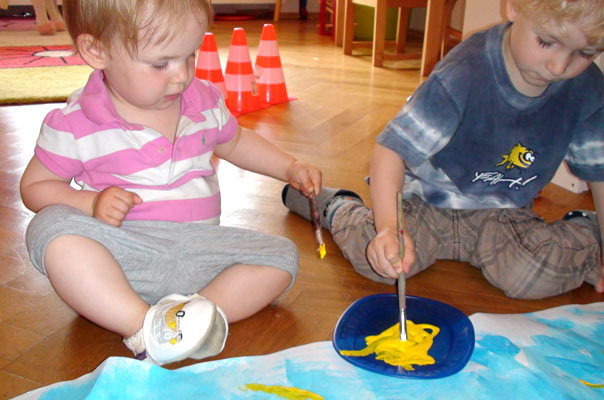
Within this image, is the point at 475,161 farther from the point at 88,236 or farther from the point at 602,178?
the point at 88,236

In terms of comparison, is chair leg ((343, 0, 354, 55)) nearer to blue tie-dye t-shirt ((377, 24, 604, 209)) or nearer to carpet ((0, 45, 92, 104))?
carpet ((0, 45, 92, 104))

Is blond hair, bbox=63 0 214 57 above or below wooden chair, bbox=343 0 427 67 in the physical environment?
above

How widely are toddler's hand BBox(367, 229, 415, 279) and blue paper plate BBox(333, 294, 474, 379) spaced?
7 cm

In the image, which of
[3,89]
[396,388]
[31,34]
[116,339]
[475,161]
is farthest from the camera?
[31,34]

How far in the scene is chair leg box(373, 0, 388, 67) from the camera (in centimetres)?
298

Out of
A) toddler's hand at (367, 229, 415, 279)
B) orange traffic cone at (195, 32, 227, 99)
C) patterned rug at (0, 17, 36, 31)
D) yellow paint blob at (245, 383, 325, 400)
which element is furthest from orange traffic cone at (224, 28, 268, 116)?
patterned rug at (0, 17, 36, 31)

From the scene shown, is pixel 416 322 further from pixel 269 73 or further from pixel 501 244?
pixel 269 73

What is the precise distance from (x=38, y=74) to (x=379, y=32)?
1655 mm

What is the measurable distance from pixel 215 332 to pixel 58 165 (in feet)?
1.14

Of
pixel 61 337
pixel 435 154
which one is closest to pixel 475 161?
pixel 435 154

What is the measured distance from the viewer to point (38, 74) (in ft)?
8.37

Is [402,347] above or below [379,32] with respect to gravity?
below

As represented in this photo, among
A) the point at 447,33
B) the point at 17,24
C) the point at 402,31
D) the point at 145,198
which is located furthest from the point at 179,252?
the point at 17,24

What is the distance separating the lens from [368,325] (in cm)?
87
